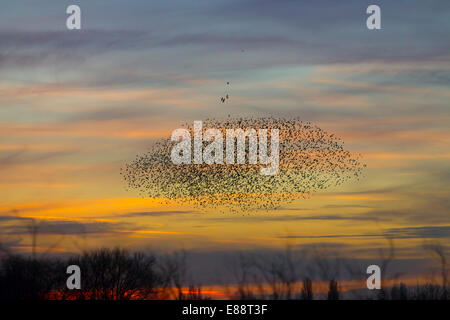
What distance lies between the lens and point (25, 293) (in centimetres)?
11769

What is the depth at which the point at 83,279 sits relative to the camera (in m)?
128
